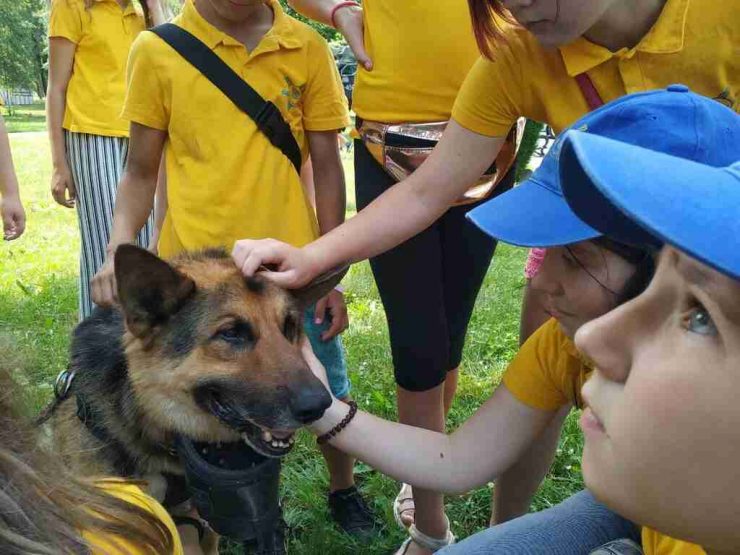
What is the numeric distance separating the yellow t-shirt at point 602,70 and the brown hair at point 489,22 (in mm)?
26

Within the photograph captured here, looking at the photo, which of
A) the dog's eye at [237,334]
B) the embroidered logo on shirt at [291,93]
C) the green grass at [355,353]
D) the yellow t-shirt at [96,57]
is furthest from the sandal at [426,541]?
the yellow t-shirt at [96,57]

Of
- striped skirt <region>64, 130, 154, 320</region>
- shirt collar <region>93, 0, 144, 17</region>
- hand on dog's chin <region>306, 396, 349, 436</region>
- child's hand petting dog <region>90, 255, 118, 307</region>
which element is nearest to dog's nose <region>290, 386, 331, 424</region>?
hand on dog's chin <region>306, 396, 349, 436</region>

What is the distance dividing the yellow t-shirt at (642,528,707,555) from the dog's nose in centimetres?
90

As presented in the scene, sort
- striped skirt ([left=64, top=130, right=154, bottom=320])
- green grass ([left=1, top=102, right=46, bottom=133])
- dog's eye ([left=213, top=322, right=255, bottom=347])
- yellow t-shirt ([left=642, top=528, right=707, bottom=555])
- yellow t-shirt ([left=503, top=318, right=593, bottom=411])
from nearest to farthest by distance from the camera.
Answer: yellow t-shirt ([left=642, top=528, right=707, bottom=555])
yellow t-shirt ([left=503, top=318, right=593, bottom=411])
dog's eye ([left=213, top=322, right=255, bottom=347])
striped skirt ([left=64, top=130, right=154, bottom=320])
green grass ([left=1, top=102, right=46, bottom=133])

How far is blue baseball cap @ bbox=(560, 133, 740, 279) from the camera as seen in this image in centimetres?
74

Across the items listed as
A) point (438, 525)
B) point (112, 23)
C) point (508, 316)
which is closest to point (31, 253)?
point (112, 23)

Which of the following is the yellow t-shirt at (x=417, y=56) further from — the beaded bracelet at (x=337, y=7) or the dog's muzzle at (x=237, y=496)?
the dog's muzzle at (x=237, y=496)

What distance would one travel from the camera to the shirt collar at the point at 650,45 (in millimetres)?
1719

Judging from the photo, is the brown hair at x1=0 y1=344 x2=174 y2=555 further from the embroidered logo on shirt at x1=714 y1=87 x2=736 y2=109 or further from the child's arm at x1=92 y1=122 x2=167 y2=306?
the embroidered logo on shirt at x1=714 y1=87 x2=736 y2=109

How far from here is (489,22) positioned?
196 centimetres

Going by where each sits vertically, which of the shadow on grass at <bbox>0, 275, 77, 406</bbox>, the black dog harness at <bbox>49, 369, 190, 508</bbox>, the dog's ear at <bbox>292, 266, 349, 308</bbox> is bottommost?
the shadow on grass at <bbox>0, 275, 77, 406</bbox>

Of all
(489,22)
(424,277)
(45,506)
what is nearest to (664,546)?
(45,506)

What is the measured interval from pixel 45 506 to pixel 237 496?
0.98m

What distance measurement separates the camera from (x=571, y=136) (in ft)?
3.05
